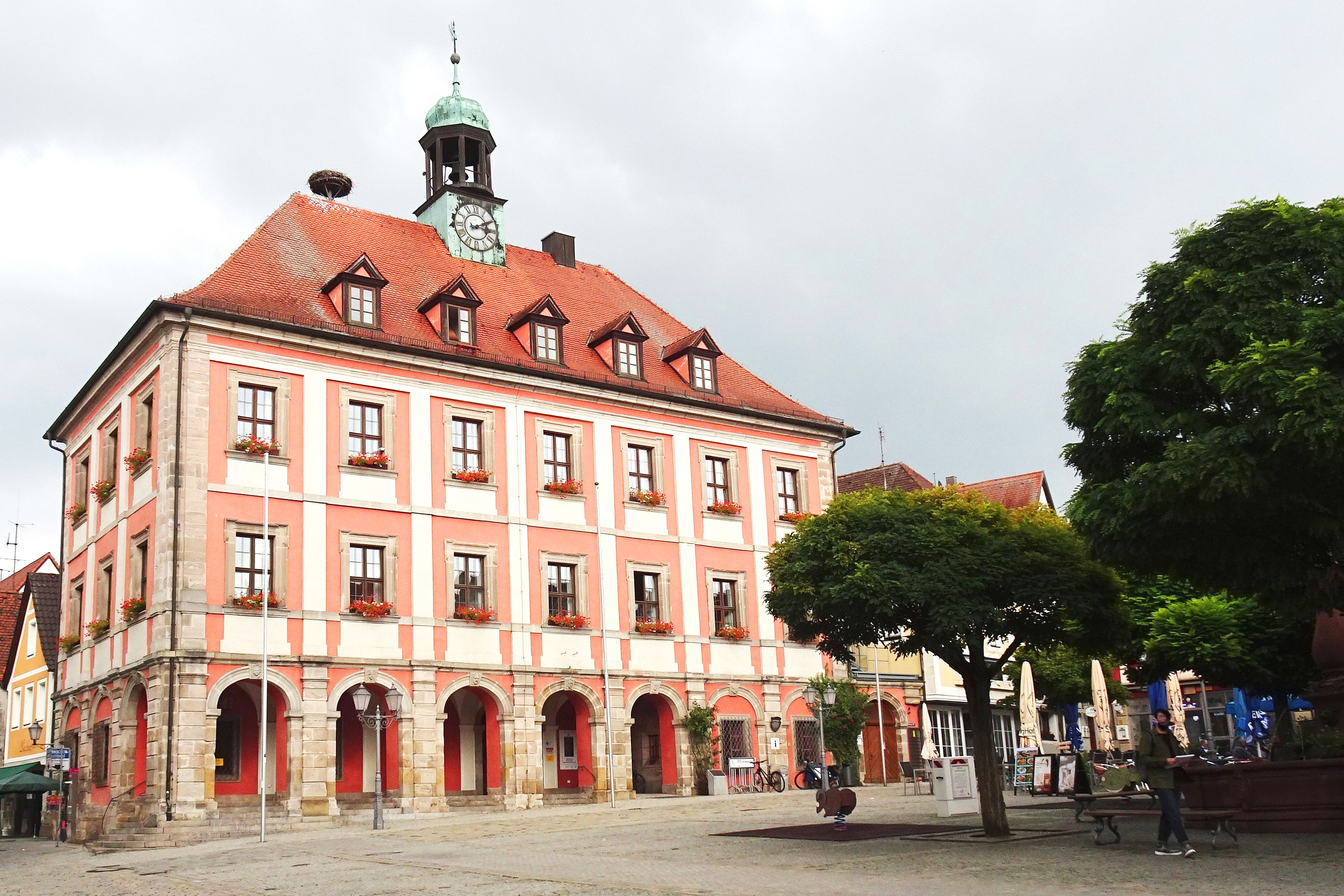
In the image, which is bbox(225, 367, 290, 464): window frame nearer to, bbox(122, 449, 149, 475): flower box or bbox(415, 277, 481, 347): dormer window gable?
bbox(122, 449, 149, 475): flower box

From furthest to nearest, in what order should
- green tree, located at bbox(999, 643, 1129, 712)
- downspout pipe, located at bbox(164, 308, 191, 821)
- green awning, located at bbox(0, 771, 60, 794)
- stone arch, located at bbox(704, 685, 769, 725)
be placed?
1. green tree, located at bbox(999, 643, 1129, 712)
2. green awning, located at bbox(0, 771, 60, 794)
3. stone arch, located at bbox(704, 685, 769, 725)
4. downspout pipe, located at bbox(164, 308, 191, 821)

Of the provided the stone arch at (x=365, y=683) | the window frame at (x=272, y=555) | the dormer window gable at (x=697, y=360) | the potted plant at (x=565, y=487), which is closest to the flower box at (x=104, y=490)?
the window frame at (x=272, y=555)

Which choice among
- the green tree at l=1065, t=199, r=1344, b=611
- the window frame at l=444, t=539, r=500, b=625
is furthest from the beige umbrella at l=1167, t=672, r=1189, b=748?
the window frame at l=444, t=539, r=500, b=625

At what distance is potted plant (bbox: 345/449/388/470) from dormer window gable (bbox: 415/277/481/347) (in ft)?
13.0

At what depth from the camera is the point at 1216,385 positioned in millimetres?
16656

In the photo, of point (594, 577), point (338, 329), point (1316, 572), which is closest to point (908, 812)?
point (1316, 572)

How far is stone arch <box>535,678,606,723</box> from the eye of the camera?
34250 millimetres

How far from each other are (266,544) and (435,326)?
26.3 feet

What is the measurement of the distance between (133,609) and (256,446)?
4672 mm

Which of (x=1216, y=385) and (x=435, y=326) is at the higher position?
(x=435, y=326)

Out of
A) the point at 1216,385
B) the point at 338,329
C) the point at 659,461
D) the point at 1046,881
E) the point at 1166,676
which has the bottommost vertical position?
the point at 1046,881

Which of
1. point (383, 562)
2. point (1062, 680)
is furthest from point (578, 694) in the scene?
point (1062, 680)

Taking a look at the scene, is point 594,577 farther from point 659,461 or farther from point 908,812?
point 908,812

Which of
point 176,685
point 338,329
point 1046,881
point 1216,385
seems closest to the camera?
point 1046,881
